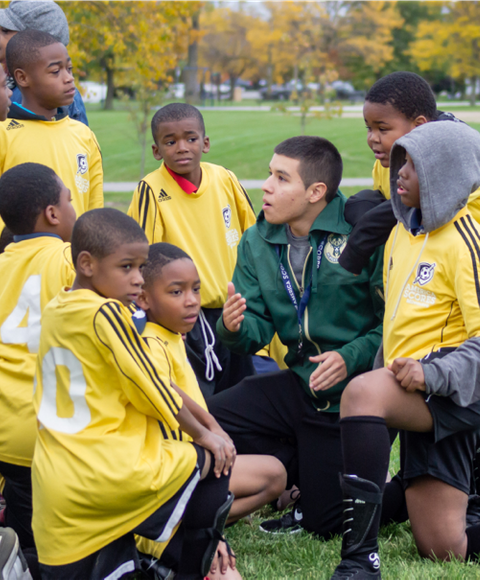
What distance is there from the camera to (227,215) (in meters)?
4.68

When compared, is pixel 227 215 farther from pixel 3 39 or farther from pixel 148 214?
pixel 3 39

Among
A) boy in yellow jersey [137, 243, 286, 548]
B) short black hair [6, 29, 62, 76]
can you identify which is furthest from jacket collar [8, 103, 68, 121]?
boy in yellow jersey [137, 243, 286, 548]

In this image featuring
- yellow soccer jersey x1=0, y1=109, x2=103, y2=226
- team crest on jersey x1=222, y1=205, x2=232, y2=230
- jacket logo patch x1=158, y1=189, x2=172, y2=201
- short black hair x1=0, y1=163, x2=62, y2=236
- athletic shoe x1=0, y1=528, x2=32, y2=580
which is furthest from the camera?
team crest on jersey x1=222, y1=205, x2=232, y2=230

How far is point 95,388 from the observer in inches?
101

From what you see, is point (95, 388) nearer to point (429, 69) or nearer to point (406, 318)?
point (406, 318)

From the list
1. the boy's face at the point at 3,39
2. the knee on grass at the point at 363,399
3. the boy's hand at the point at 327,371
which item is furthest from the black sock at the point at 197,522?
the boy's face at the point at 3,39

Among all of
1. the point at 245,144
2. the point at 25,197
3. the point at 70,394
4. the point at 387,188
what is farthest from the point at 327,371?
the point at 245,144

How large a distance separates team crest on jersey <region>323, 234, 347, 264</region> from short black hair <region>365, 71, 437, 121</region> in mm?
719

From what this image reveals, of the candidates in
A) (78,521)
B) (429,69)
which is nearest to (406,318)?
(78,521)

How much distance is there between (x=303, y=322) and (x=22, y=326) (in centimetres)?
149

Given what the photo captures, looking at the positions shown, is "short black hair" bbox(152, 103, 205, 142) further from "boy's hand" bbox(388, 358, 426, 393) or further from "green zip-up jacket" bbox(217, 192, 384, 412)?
"boy's hand" bbox(388, 358, 426, 393)

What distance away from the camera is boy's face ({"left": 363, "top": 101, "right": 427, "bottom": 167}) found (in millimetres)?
3719

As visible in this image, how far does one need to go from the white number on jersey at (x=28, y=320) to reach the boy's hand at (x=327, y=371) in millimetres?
1295

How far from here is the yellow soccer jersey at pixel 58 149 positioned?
4.14m
